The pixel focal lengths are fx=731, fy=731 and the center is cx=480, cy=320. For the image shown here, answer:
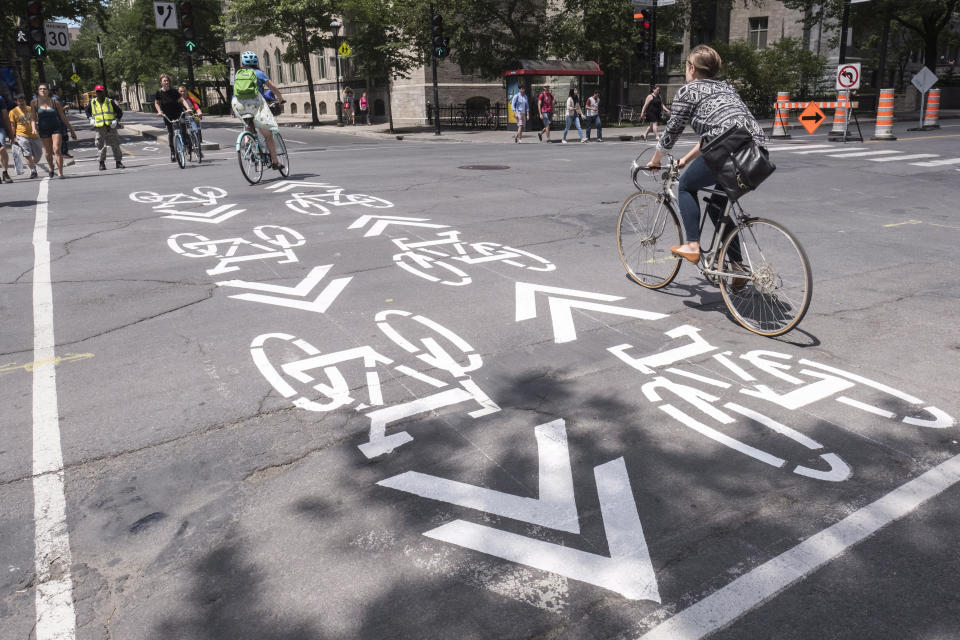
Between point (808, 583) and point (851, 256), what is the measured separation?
6.27 m

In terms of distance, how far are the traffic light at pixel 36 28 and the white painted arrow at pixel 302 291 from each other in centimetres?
2000

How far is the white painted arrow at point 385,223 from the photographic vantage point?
9.40 m

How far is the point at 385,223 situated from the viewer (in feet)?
32.3

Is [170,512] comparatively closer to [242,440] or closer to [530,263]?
[242,440]

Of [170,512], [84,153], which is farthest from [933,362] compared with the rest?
[84,153]

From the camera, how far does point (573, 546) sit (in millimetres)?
2949

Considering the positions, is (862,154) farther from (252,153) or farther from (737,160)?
(737,160)

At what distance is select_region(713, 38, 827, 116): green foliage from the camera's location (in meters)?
41.9

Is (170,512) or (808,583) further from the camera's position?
(170,512)

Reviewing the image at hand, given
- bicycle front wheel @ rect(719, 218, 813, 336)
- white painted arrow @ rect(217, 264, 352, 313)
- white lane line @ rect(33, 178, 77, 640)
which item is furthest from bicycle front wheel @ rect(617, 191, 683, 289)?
white lane line @ rect(33, 178, 77, 640)

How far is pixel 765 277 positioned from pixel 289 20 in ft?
134

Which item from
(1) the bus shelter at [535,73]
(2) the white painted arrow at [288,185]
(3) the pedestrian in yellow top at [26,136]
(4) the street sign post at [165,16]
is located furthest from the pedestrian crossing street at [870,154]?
(4) the street sign post at [165,16]

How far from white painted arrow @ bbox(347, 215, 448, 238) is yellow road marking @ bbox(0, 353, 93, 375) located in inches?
171

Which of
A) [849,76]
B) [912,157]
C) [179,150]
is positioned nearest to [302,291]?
[179,150]
